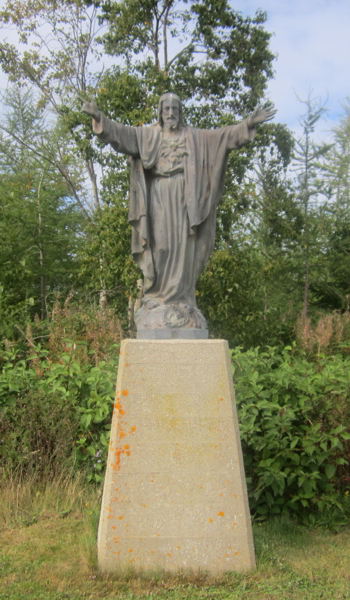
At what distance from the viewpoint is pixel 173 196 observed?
4484 millimetres

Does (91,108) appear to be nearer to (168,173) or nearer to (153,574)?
(168,173)

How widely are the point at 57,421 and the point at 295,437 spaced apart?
2190mm

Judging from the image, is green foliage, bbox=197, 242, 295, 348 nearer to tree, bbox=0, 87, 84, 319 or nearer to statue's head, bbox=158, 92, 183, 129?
tree, bbox=0, 87, 84, 319

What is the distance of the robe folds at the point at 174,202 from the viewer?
4426mm

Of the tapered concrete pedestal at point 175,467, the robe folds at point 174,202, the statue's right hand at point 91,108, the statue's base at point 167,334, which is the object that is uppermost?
the statue's right hand at point 91,108

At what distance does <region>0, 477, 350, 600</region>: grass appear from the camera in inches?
140

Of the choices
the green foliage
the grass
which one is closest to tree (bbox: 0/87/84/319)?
the green foliage

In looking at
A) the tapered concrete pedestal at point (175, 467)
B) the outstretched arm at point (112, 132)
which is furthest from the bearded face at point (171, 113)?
the tapered concrete pedestal at point (175, 467)

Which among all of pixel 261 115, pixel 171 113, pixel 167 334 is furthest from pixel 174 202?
pixel 167 334

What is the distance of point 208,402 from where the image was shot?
3.94 meters

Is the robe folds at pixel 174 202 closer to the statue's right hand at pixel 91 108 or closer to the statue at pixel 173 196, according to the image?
the statue at pixel 173 196

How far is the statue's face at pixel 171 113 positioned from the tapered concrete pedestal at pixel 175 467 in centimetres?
Result: 169

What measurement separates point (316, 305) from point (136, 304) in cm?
605

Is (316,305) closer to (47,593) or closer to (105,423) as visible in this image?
(105,423)
